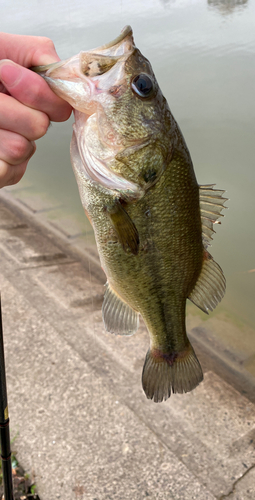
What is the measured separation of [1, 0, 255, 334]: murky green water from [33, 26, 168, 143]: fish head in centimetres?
311

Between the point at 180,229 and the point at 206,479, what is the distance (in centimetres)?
170

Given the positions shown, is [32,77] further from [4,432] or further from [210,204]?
[4,432]

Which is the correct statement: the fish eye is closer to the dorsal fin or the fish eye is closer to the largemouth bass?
the largemouth bass

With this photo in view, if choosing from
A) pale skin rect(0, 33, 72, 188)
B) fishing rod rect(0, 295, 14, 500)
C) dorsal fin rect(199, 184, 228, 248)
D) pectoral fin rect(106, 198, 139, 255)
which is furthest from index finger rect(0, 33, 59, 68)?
fishing rod rect(0, 295, 14, 500)

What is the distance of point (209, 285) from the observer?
3.89ft

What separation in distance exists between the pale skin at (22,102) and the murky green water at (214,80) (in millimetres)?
3219

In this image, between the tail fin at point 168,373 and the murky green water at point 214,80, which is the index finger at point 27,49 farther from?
the murky green water at point 214,80

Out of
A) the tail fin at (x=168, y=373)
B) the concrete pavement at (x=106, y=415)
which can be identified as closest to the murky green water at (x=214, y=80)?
the concrete pavement at (x=106, y=415)

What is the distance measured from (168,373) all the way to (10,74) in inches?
37.9

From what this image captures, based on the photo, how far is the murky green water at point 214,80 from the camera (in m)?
3.87

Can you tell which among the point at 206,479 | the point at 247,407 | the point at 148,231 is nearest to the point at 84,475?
the point at 206,479

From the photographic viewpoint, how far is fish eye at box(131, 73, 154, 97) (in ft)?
3.21

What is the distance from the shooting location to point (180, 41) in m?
4.52

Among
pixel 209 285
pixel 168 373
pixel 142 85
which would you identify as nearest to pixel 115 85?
pixel 142 85
